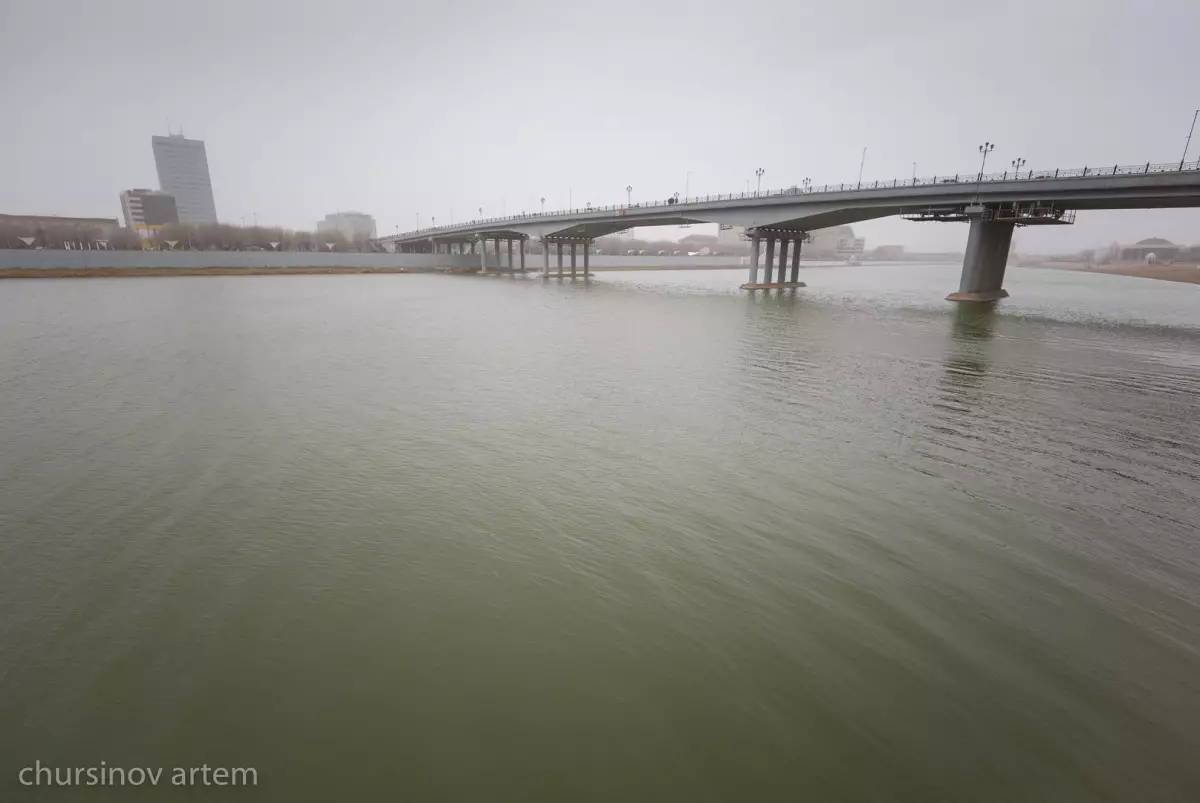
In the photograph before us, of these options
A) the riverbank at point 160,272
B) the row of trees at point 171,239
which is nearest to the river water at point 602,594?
the riverbank at point 160,272

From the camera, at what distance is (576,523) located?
9258 mm

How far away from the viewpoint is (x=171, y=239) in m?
141

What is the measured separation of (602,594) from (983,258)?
61.6m

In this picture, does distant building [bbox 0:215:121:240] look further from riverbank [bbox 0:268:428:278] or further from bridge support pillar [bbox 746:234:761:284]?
bridge support pillar [bbox 746:234:761:284]

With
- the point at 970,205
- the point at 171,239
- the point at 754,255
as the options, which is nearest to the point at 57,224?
the point at 171,239

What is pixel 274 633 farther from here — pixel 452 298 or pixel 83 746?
pixel 452 298

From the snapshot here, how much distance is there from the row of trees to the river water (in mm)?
141788

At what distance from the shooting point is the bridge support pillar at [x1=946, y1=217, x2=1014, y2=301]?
5066 centimetres

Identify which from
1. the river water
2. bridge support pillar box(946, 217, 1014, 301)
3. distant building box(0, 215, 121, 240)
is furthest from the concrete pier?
distant building box(0, 215, 121, 240)

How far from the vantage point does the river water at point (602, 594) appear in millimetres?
5082

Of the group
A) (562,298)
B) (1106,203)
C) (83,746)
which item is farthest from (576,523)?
(1106,203)

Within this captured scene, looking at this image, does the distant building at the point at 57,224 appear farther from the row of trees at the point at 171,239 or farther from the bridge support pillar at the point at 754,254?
the bridge support pillar at the point at 754,254

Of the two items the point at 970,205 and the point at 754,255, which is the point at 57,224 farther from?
the point at 970,205

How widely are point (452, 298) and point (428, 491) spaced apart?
48.2 metres
